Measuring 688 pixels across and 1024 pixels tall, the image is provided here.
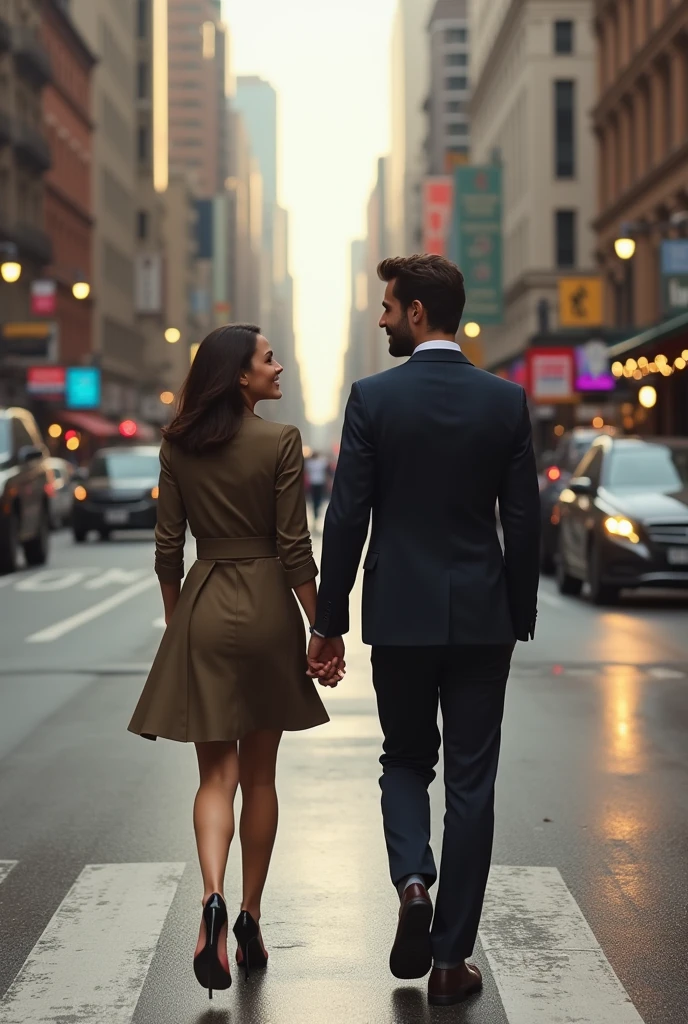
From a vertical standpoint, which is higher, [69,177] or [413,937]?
[69,177]

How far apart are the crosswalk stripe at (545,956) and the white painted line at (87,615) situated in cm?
965

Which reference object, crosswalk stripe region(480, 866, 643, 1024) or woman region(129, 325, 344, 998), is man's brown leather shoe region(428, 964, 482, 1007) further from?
woman region(129, 325, 344, 998)

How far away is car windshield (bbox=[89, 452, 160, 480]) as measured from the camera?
115 feet

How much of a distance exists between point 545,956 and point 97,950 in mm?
1298

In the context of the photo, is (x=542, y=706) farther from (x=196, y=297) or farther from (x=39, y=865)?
(x=196, y=297)

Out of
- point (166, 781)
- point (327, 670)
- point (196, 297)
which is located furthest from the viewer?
point (196, 297)

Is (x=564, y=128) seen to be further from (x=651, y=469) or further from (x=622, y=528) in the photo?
(x=622, y=528)

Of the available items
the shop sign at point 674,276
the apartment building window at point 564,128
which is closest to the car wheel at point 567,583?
the shop sign at point 674,276

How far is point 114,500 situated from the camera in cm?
3425

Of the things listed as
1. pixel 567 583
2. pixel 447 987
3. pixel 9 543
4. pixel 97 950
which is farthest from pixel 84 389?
pixel 447 987

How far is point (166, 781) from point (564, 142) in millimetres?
76058

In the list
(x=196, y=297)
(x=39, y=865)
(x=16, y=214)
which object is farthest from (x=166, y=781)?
(x=196, y=297)

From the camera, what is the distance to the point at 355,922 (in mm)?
5652

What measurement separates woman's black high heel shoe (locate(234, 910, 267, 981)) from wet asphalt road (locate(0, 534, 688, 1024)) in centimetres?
7
